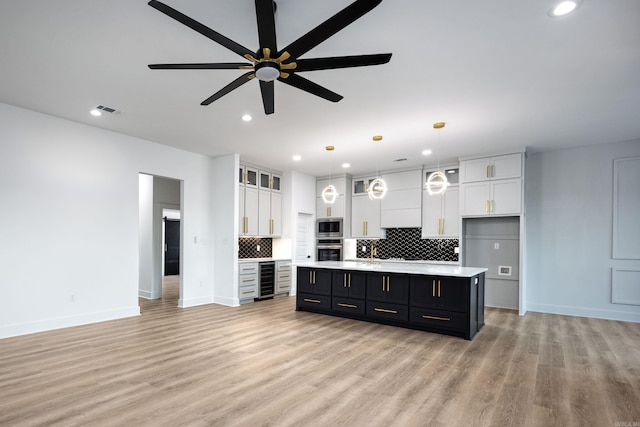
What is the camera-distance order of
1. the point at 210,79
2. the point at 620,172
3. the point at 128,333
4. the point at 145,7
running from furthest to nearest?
the point at 620,172 → the point at 128,333 → the point at 210,79 → the point at 145,7

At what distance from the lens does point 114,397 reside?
111 inches

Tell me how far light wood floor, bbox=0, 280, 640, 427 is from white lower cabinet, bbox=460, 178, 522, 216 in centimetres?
213

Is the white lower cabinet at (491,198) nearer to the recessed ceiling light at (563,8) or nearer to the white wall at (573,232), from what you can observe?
the white wall at (573,232)

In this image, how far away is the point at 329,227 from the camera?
879 cm

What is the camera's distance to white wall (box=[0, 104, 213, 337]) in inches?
179

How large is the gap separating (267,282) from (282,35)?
18.3ft

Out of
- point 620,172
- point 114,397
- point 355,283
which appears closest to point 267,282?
point 355,283

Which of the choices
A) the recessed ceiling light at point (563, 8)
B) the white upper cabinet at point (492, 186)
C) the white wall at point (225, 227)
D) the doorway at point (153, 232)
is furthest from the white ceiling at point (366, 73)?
the doorway at point (153, 232)

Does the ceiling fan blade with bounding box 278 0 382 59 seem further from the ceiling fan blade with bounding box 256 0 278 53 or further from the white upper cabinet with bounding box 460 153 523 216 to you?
the white upper cabinet with bounding box 460 153 523 216

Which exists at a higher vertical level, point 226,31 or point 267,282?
point 226,31

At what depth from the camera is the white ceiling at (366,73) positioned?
2621 millimetres

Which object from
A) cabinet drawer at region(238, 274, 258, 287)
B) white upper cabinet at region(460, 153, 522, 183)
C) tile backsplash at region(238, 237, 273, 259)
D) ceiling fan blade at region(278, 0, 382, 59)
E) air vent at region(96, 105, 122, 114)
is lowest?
cabinet drawer at region(238, 274, 258, 287)

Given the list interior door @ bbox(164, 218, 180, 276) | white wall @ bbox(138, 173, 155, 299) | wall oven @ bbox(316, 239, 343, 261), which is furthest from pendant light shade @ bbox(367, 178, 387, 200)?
interior door @ bbox(164, 218, 180, 276)

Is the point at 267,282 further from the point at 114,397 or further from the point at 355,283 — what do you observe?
the point at 114,397
